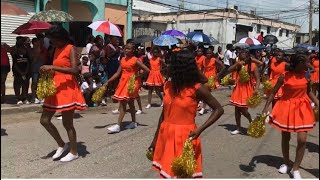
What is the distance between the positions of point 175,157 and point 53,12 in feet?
26.0

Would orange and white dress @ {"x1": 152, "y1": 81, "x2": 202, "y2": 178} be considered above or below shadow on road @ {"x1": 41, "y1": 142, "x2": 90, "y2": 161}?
above

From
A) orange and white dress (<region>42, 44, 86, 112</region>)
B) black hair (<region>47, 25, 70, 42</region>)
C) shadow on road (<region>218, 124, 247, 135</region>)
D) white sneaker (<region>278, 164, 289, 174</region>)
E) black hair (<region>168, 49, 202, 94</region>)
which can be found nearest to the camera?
black hair (<region>168, 49, 202, 94</region>)

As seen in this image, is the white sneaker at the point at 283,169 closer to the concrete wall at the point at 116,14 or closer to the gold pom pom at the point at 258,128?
the gold pom pom at the point at 258,128

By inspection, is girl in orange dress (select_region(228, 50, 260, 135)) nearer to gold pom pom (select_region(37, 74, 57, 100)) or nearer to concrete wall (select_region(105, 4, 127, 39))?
gold pom pom (select_region(37, 74, 57, 100))

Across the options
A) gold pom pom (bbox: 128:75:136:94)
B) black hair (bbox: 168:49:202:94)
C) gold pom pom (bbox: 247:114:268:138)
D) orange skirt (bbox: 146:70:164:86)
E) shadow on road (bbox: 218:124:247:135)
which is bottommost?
shadow on road (bbox: 218:124:247:135)

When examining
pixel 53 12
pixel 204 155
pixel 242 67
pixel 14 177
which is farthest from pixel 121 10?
pixel 14 177

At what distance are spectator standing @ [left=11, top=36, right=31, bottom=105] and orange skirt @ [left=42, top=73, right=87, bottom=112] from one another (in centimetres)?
419

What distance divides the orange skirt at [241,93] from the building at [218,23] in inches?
995

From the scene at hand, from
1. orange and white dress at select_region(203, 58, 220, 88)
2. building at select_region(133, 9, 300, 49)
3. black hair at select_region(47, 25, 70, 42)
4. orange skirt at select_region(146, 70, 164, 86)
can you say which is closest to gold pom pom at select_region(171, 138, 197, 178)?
black hair at select_region(47, 25, 70, 42)

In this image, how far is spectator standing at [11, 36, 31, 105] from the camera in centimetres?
931

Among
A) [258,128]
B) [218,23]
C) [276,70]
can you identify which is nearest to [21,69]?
[276,70]

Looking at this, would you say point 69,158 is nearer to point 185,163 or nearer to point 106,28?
point 185,163

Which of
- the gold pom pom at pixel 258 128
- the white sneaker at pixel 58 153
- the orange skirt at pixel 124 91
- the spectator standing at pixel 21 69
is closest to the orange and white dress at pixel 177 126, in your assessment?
the gold pom pom at pixel 258 128

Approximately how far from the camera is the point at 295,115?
503 cm
